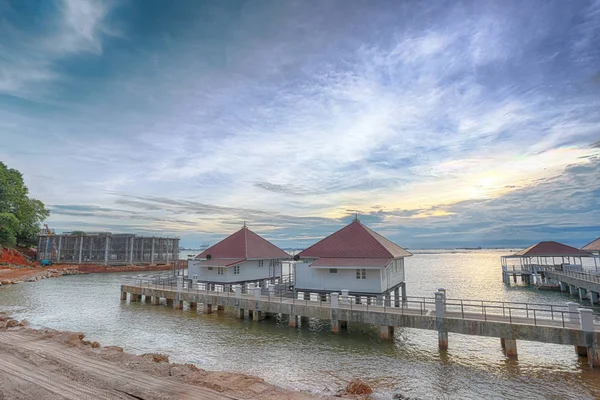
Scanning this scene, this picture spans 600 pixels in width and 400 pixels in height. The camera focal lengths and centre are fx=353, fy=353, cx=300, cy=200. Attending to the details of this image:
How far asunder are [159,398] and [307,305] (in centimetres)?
1320

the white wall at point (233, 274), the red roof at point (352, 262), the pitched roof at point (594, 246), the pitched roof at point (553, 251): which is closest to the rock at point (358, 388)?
the red roof at point (352, 262)

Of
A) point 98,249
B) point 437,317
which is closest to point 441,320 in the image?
point 437,317

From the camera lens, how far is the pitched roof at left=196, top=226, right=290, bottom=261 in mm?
33031

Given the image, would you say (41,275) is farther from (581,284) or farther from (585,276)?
(585,276)

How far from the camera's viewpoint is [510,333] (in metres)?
16.7

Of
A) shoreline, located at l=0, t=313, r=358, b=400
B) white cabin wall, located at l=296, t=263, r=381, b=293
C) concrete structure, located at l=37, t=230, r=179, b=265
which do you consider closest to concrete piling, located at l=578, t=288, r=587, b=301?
white cabin wall, located at l=296, t=263, r=381, b=293

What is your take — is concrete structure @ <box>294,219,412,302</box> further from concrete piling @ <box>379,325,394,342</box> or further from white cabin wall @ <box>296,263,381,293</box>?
concrete piling @ <box>379,325,394,342</box>

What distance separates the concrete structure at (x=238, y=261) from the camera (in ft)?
106

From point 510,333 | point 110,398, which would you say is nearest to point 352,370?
point 510,333

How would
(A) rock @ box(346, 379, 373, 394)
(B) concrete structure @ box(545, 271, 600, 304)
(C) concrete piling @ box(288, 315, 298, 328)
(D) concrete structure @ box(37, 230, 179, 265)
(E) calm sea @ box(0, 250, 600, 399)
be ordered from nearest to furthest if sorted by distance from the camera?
(A) rock @ box(346, 379, 373, 394) → (E) calm sea @ box(0, 250, 600, 399) → (C) concrete piling @ box(288, 315, 298, 328) → (B) concrete structure @ box(545, 271, 600, 304) → (D) concrete structure @ box(37, 230, 179, 265)

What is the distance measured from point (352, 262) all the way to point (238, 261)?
11600mm

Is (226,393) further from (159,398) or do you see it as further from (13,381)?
(13,381)

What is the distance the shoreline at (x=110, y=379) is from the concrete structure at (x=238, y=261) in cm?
1647

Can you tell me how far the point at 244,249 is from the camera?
33.2 meters
